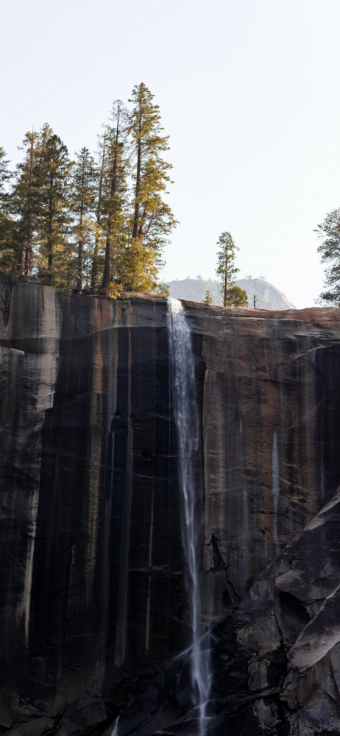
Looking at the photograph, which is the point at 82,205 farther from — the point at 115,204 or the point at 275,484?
the point at 275,484

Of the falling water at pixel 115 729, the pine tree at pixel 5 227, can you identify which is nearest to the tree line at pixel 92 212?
the pine tree at pixel 5 227

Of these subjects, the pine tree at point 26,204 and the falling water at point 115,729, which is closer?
the falling water at point 115,729

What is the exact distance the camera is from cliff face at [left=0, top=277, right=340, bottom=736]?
15844mm

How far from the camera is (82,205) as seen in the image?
32.2 metres

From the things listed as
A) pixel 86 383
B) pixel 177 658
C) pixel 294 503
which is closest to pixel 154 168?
pixel 86 383

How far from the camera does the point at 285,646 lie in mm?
14320

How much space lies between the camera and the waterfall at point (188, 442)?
16.5m

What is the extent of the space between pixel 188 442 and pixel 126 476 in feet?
7.39

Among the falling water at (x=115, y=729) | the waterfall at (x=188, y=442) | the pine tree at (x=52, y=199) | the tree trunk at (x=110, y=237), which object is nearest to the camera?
the falling water at (x=115, y=729)

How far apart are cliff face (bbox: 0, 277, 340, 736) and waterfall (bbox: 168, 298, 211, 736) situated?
0.24m

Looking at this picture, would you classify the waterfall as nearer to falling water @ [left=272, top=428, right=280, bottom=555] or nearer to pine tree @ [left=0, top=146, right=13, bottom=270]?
falling water @ [left=272, top=428, right=280, bottom=555]

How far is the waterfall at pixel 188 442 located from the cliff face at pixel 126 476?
243 millimetres

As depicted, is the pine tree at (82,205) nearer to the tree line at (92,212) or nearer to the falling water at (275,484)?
the tree line at (92,212)

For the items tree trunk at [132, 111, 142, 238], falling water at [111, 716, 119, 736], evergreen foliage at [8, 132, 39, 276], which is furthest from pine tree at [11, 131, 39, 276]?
falling water at [111, 716, 119, 736]
